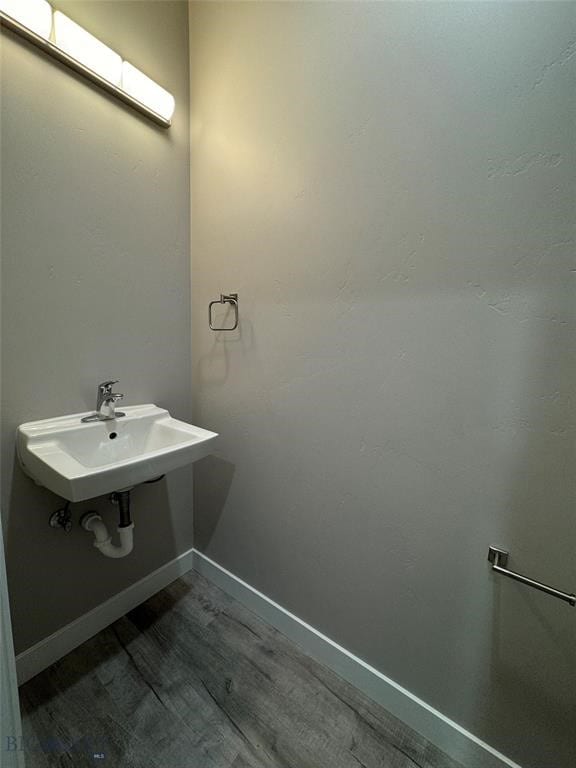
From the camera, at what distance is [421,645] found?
986 mm

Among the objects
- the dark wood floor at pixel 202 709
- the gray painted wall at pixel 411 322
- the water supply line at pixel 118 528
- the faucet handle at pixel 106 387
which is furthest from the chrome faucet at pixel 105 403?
the dark wood floor at pixel 202 709

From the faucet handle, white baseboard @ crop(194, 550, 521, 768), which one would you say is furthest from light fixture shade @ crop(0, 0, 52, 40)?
white baseboard @ crop(194, 550, 521, 768)

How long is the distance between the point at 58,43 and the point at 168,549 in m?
2.05

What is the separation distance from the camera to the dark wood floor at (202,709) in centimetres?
94

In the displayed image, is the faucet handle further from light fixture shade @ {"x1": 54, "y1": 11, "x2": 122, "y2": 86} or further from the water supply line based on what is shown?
light fixture shade @ {"x1": 54, "y1": 11, "x2": 122, "y2": 86}

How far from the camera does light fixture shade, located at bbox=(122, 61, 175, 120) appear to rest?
1147mm

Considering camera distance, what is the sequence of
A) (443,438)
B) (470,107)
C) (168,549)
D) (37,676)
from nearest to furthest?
1. (470,107)
2. (443,438)
3. (37,676)
4. (168,549)

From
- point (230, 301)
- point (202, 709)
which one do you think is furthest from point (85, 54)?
point (202, 709)

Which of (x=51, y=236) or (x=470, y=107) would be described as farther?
(x=51, y=236)

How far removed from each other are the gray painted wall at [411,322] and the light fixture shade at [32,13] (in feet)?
1.81

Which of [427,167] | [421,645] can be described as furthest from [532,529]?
[427,167]

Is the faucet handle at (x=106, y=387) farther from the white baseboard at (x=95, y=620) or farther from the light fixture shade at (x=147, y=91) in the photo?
the light fixture shade at (x=147, y=91)

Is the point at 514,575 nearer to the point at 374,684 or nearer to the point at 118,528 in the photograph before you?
the point at 374,684

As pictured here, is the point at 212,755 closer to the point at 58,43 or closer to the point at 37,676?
the point at 37,676
